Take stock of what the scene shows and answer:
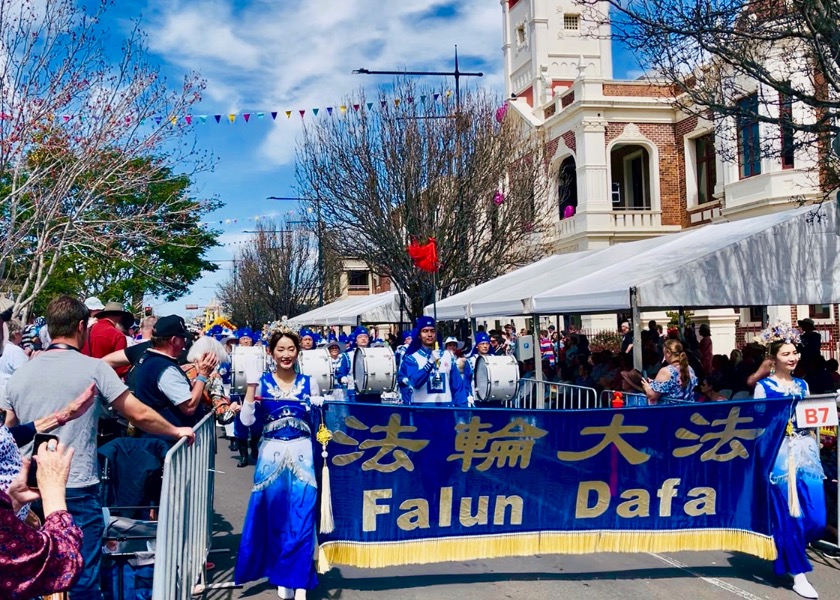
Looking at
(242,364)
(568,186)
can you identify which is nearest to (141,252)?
(242,364)

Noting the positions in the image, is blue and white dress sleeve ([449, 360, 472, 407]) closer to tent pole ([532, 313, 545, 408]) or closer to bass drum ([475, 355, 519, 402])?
bass drum ([475, 355, 519, 402])

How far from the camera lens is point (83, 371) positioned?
4188mm

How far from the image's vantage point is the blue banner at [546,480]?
5539 mm

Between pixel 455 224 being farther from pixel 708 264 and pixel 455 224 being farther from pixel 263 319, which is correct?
pixel 263 319

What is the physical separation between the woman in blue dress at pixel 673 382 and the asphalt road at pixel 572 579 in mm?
1363

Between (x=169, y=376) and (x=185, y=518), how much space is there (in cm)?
103

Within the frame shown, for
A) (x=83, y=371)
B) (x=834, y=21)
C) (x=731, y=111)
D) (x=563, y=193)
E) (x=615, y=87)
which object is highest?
(x=615, y=87)

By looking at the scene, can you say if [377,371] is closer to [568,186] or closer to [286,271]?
[568,186]

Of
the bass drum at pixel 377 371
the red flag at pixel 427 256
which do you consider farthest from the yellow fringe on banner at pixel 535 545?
the red flag at pixel 427 256

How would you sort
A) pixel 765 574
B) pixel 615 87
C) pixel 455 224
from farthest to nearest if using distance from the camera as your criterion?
1. pixel 615 87
2. pixel 455 224
3. pixel 765 574

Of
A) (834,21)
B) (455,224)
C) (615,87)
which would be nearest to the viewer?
(834,21)

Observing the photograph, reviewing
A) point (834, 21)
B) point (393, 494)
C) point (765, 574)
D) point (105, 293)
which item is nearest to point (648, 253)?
point (834, 21)

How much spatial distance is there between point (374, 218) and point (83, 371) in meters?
17.4

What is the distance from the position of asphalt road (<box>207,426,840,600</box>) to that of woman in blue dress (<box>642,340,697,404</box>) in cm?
136
